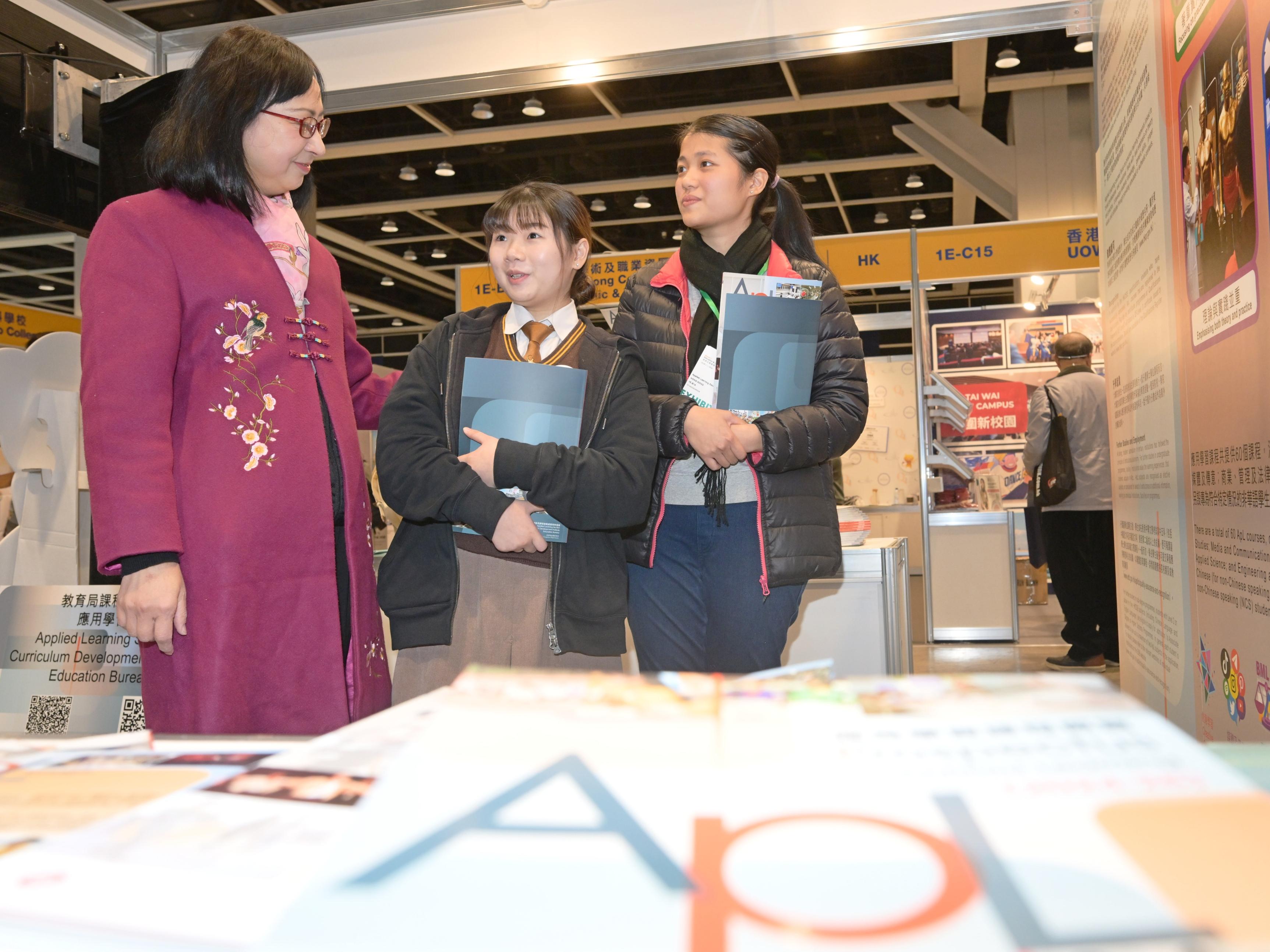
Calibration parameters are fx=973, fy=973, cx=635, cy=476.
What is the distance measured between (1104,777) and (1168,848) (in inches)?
2.2

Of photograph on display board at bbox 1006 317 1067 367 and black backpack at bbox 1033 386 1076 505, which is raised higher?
photograph on display board at bbox 1006 317 1067 367

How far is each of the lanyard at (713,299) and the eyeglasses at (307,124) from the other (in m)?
0.72

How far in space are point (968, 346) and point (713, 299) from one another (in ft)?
23.5

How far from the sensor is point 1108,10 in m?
1.85

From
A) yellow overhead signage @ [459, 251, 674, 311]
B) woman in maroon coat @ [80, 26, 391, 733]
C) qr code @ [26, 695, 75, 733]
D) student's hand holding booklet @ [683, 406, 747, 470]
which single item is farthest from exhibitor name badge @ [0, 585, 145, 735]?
yellow overhead signage @ [459, 251, 674, 311]

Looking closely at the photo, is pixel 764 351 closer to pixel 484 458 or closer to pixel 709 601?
pixel 709 601

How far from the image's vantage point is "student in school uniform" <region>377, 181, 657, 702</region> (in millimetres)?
1454

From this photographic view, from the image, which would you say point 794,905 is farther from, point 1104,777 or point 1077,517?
point 1077,517

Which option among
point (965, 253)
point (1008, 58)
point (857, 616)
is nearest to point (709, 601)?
point (857, 616)

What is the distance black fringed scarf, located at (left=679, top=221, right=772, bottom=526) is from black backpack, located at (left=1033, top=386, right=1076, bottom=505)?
3616 mm

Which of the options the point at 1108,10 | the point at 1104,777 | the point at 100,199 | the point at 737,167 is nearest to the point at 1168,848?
the point at 1104,777

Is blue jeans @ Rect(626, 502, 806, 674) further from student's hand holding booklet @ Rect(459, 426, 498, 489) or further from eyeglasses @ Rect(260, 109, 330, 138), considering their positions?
eyeglasses @ Rect(260, 109, 330, 138)

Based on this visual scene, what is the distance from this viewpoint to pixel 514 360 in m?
1.62

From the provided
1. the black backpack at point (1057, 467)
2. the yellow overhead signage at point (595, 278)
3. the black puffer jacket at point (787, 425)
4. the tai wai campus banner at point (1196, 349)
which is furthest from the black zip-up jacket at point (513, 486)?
the yellow overhead signage at point (595, 278)
